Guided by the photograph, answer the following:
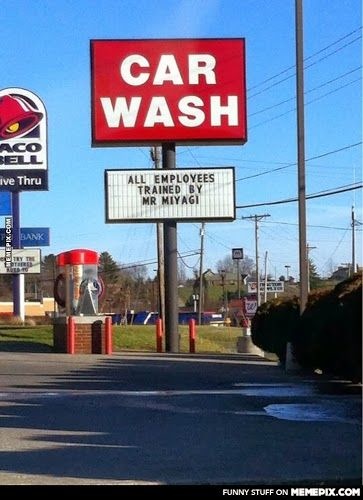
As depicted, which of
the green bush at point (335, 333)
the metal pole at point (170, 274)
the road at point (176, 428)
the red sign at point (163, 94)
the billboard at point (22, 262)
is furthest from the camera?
the billboard at point (22, 262)

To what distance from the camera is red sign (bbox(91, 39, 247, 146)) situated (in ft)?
110

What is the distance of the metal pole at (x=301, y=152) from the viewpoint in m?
24.6

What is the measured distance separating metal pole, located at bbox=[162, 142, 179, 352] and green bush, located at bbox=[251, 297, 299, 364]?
184 inches

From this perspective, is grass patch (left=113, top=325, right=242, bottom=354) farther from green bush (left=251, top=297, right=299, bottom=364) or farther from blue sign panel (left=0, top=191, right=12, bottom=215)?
green bush (left=251, top=297, right=299, bottom=364)

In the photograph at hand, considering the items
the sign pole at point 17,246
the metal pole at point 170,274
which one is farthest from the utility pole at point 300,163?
the sign pole at point 17,246

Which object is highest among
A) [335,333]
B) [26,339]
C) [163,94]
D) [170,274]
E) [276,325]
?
[163,94]

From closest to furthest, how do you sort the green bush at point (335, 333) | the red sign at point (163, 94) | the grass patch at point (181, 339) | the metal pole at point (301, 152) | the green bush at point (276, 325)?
1. the green bush at point (335, 333)
2. the metal pole at point (301, 152)
3. the green bush at point (276, 325)
4. the red sign at point (163, 94)
5. the grass patch at point (181, 339)

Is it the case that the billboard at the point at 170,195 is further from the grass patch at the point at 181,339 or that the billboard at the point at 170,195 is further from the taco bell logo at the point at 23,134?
the taco bell logo at the point at 23,134

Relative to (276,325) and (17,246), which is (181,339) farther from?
(276,325)

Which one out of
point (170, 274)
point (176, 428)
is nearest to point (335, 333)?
point (176, 428)

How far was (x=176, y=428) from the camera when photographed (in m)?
13.2

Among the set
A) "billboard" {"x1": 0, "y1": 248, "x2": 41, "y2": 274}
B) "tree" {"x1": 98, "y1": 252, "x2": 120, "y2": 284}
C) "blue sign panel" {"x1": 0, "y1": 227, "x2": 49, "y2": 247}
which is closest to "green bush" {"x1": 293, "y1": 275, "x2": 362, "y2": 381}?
"billboard" {"x1": 0, "y1": 248, "x2": 41, "y2": 274}

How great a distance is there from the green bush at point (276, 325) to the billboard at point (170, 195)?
5.33m

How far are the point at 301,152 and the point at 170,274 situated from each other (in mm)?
9278
